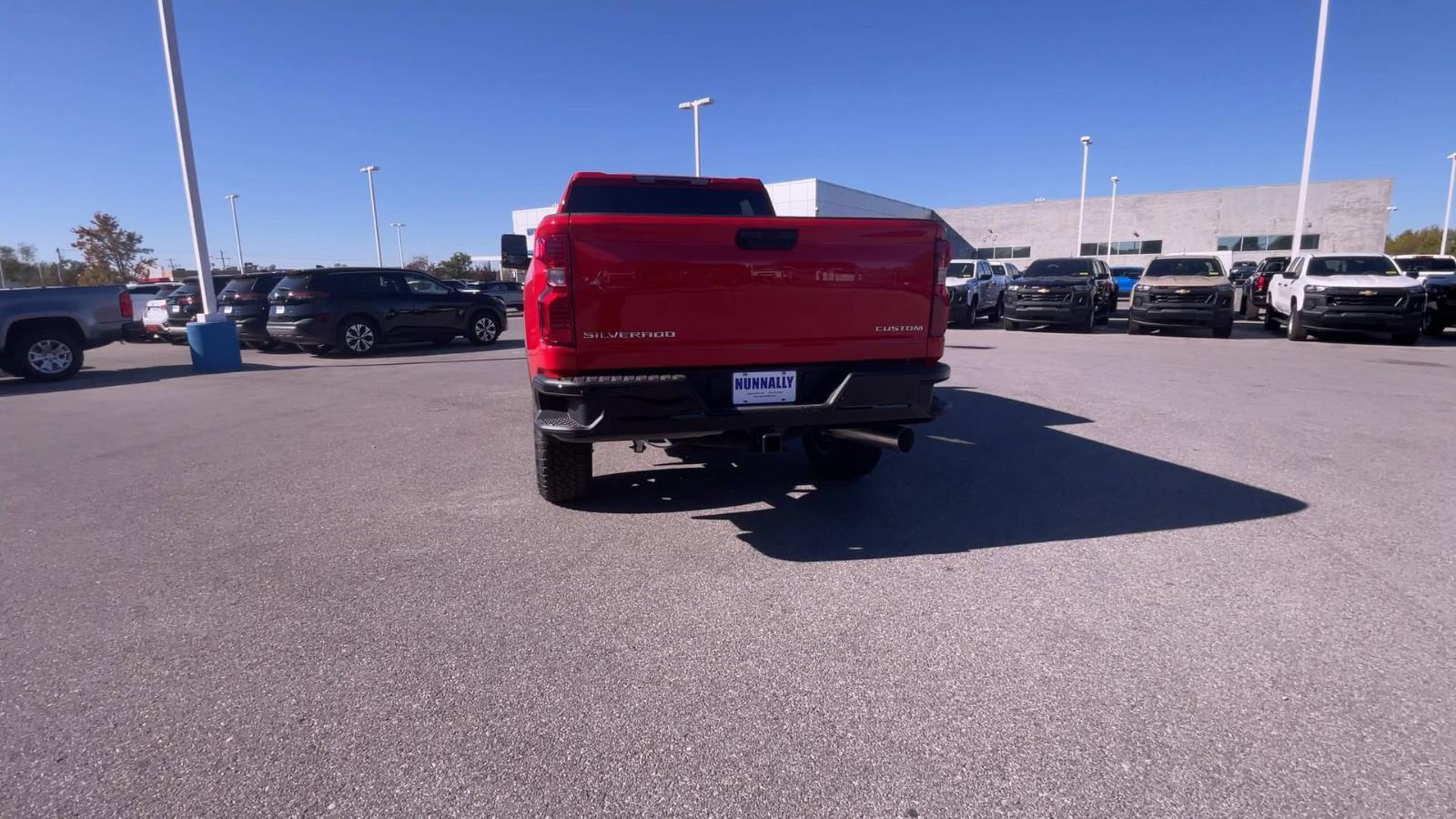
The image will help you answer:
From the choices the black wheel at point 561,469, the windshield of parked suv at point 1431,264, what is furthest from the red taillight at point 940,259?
the windshield of parked suv at point 1431,264

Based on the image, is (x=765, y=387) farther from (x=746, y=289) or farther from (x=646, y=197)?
(x=646, y=197)

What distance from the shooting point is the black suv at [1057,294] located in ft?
58.0

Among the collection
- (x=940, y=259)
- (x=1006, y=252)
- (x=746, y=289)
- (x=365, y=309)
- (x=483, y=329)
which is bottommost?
(x=483, y=329)

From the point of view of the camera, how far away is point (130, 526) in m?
4.63

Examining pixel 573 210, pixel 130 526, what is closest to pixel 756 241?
pixel 573 210

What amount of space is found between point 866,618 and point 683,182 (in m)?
4.19

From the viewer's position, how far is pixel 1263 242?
4662 cm

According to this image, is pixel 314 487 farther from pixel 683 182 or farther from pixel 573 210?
pixel 683 182

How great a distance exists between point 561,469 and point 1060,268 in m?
17.6

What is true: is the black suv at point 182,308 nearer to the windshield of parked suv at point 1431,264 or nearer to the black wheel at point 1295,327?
the black wheel at point 1295,327

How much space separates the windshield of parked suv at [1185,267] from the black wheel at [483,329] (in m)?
15.1

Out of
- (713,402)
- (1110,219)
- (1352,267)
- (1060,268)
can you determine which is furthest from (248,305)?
(1110,219)

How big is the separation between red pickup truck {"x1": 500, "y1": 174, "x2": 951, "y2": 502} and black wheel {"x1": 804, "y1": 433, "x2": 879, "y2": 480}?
2.95 ft

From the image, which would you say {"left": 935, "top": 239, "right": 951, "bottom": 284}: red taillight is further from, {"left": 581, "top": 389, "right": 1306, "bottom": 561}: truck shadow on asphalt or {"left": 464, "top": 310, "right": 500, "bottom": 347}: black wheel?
{"left": 464, "top": 310, "right": 500, "bottom": 347}: black wheel
